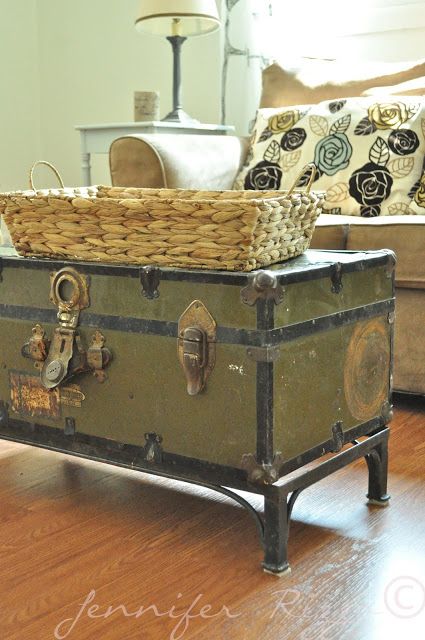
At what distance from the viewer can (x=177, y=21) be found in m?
3.36

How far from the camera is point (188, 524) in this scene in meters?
1.53

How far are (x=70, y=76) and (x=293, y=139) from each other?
1891 millimetres

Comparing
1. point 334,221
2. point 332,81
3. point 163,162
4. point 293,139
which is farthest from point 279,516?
point 332,81

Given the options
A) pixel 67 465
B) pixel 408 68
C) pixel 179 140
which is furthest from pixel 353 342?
pixel 408 68

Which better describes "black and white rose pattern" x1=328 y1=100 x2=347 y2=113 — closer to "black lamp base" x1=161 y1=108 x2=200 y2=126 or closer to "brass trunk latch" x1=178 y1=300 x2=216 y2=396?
"black lamp base" x1=161 y1=108 x2=200 y2=126

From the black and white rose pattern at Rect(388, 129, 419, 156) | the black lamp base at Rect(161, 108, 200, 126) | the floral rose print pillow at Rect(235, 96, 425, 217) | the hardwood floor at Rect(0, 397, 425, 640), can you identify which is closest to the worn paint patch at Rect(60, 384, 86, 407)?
the hardwood floor at Rect(0, 397, 425, 640)

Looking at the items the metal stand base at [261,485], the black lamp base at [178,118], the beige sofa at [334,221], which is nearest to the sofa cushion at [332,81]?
the beige sofa at [334,221]

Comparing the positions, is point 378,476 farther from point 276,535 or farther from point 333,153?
point 333,153

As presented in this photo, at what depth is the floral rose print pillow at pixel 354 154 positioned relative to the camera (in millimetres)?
2566

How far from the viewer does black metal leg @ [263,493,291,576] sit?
1354mm

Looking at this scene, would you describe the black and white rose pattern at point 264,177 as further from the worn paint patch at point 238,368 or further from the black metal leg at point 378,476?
the worn paint patch at point 238,368

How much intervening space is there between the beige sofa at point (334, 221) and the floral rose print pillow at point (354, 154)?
0.12m

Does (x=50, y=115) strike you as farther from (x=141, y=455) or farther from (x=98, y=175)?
(x=141, y=455)

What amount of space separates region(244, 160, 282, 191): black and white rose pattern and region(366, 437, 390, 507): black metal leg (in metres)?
1.29
